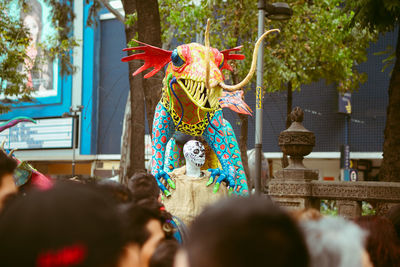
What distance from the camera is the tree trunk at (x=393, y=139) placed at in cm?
727

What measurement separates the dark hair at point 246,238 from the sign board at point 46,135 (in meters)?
25.2

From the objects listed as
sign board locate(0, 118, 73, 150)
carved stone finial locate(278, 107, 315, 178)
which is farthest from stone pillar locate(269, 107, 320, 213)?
sign board locate(0, 118, 73, 150)

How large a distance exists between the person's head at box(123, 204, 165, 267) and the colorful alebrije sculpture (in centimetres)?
245

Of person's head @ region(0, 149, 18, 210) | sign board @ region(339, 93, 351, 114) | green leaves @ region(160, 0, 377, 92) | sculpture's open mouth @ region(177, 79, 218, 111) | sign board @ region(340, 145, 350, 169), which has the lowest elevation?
sign board @ region(340, 145, 350, 169)

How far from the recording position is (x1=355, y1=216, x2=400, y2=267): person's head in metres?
1.99

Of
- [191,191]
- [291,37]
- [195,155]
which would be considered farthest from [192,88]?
[291,37]

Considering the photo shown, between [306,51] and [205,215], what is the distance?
12.1m

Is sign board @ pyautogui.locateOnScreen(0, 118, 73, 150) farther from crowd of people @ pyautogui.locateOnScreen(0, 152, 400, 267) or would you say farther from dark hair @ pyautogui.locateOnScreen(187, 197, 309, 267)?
dark hair @ pyautogui.locateOnScreen(187, 197, 309, 267)

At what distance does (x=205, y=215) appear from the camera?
3.81 feet

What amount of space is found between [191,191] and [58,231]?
140 inches

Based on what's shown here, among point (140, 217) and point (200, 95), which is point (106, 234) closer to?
point (140, 217)

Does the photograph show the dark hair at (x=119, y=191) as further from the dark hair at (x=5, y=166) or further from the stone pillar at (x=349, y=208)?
the stone pillar at (x=349, y=208)

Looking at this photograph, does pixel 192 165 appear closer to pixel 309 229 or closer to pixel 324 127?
pixel 309 229

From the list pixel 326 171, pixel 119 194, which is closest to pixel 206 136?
pixel 119 194
